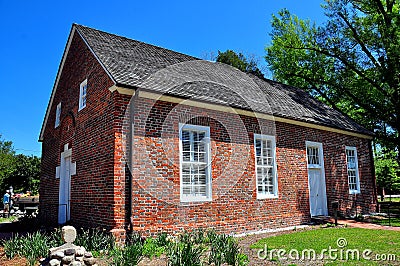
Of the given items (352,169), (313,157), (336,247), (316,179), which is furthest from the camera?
(352,169)

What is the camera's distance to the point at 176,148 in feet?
31.1

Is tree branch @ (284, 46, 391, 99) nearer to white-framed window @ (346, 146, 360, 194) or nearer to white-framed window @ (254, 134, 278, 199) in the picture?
white-framed window @ (346, 146, 360, 194)

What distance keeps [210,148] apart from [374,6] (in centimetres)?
1851

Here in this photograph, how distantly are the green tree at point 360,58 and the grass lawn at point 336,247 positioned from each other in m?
13.4

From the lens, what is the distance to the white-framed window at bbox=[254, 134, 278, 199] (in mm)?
11625

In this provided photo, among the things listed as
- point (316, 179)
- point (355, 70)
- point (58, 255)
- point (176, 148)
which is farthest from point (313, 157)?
point (58, 255)

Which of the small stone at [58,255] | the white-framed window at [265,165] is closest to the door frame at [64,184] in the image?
the small stone at [58,255]

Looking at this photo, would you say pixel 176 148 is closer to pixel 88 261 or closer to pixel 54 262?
pixel 88 261

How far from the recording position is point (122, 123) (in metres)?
8.85

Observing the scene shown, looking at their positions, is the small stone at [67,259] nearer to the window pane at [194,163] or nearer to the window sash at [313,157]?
the window pane at [194,163]

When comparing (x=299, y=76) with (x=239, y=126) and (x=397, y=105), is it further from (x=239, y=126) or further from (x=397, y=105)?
(x=239, y=126)

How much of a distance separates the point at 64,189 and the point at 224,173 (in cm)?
659

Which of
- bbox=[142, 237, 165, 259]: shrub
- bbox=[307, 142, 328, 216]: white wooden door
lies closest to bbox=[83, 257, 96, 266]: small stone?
bbox=[142, 237, 165, 259]: shrub

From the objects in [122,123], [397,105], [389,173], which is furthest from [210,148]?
[389,173]
